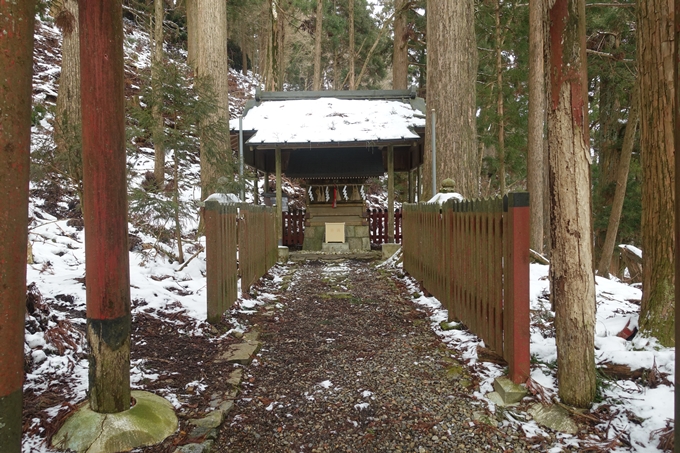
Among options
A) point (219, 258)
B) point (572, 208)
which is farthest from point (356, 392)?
point (219, 258)

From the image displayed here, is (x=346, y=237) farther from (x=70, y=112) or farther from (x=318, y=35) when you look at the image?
(x=318, y=35)

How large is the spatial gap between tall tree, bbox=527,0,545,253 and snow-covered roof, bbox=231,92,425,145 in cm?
295

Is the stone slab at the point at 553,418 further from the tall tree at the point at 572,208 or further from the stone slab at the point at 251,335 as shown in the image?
the stone slab at the point at 251,335

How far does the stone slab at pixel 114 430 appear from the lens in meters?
2.27

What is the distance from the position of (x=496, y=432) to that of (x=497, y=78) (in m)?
13.9

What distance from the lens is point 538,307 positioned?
4957 mm

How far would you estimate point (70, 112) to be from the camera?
8344 mm

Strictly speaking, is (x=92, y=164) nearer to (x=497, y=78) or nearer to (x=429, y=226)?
(x=429, y=226)

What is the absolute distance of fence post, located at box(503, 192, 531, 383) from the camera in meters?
2.93

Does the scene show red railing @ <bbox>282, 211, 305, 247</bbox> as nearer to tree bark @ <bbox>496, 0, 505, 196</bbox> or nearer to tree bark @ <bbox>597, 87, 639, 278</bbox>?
tree bark @ <bbox>496, 0, 505, 196</bbox>

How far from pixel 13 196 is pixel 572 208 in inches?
113

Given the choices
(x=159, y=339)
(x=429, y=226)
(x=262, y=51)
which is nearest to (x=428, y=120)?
(x=429, y=226)

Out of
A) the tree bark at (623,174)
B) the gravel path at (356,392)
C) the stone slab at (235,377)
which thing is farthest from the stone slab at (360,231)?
the stone slab at (235,377)

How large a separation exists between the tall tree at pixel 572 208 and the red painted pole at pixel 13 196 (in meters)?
2.81
